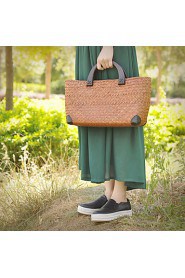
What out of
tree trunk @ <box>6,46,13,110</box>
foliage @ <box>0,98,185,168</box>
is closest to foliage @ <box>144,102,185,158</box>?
foliage @ <box>0,98,185,168</box>

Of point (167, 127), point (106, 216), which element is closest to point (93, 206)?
point (106, 216)

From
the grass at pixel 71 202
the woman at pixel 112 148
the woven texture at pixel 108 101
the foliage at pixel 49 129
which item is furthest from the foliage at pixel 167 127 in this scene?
the woven texture at pixel 108 101

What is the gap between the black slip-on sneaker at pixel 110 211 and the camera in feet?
9.05

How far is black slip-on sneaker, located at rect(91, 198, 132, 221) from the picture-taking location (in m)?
2.76

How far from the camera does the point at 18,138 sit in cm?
398

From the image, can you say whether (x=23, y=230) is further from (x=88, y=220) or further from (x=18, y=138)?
(x=18, y=138)

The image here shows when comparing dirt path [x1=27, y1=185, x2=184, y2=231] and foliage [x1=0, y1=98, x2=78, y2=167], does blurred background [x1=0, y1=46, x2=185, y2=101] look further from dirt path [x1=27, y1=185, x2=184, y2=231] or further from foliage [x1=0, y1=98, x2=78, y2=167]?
dirt path [x1=27, y1=185, x2=184, y2=231]

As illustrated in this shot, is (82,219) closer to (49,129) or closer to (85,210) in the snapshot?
(85,210)

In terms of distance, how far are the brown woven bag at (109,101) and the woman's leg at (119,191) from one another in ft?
1.28
